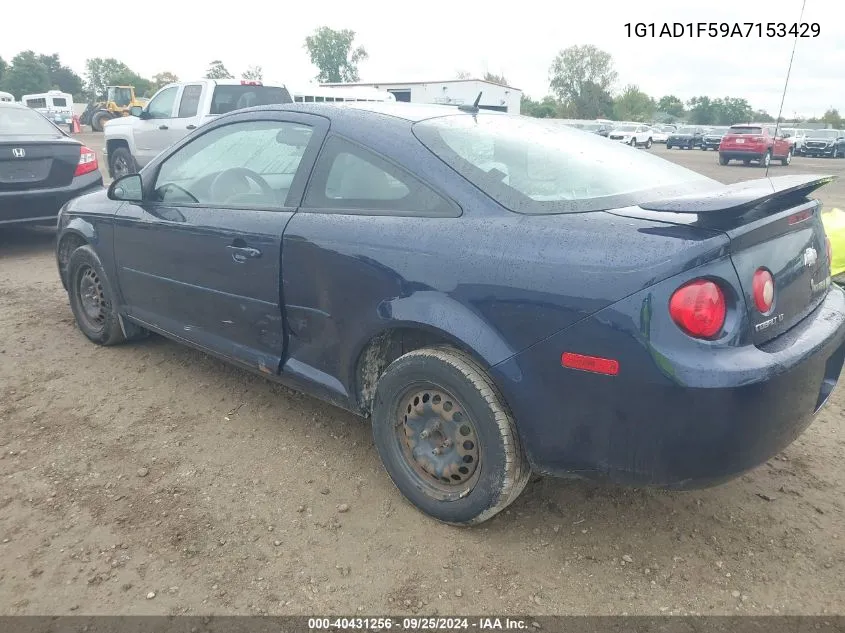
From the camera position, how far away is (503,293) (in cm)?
218

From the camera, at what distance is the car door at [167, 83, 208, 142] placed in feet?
34.1

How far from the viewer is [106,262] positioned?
3965 millimetres

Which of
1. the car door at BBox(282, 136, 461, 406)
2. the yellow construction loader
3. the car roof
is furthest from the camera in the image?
the yellow construction loader

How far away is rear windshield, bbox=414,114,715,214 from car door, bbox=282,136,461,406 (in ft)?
0.63

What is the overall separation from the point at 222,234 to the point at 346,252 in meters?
0.81

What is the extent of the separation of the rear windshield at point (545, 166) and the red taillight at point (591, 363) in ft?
1.74

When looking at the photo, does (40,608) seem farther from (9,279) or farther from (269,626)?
(9,279)

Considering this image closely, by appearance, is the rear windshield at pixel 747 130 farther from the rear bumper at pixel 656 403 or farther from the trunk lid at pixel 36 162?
the rear bumper at pixel 656 403

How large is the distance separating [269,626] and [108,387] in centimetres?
221

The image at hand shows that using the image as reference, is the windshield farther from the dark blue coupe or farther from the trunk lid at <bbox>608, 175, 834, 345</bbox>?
the trunk lid at <bbox>608, 175, 834, 345</bbox>

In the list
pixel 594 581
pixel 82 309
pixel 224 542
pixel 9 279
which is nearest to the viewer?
pixel 594 581

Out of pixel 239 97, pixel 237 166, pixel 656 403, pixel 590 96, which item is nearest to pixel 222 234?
pixel 237 166

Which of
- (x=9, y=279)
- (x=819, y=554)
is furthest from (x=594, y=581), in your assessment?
(x=9, y=279)

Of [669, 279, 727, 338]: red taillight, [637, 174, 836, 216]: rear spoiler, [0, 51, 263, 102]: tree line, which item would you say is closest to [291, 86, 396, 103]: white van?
[637, 174, 836, 216]: rear spoiler
